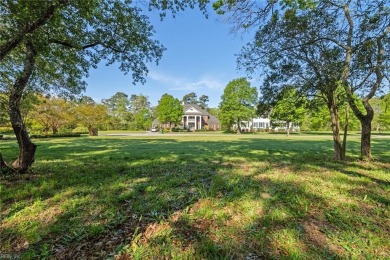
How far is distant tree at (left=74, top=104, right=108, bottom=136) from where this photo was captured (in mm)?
31172

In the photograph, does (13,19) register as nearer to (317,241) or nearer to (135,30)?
(135,30)

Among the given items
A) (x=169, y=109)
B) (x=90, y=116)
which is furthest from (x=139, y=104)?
(x=90, y=116)

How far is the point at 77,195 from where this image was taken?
4.48 meters

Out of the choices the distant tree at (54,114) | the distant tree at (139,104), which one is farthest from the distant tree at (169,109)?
the distant tree at (54,114)

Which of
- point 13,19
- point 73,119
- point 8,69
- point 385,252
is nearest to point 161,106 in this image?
point 73,119

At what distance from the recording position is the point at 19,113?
5.91 meters

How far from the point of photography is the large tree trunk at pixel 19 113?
18.5ft

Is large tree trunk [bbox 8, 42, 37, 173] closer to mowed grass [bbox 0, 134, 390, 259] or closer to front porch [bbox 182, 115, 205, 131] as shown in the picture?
mowed grass [bbox 0, 134, 390, 259]

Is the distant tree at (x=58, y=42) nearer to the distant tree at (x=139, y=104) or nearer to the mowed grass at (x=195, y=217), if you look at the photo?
the mowed grass at (x=195, y=217)

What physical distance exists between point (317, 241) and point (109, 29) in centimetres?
772

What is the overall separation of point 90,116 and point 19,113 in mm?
28427

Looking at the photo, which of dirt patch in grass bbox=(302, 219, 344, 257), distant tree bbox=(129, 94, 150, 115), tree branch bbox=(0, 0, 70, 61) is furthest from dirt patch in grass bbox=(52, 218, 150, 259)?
distant tree bbox=(129, 94, 150, 115)

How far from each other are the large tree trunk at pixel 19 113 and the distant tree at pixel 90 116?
88.9 ft

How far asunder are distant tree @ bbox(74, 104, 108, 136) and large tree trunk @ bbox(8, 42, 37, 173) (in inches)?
1067
